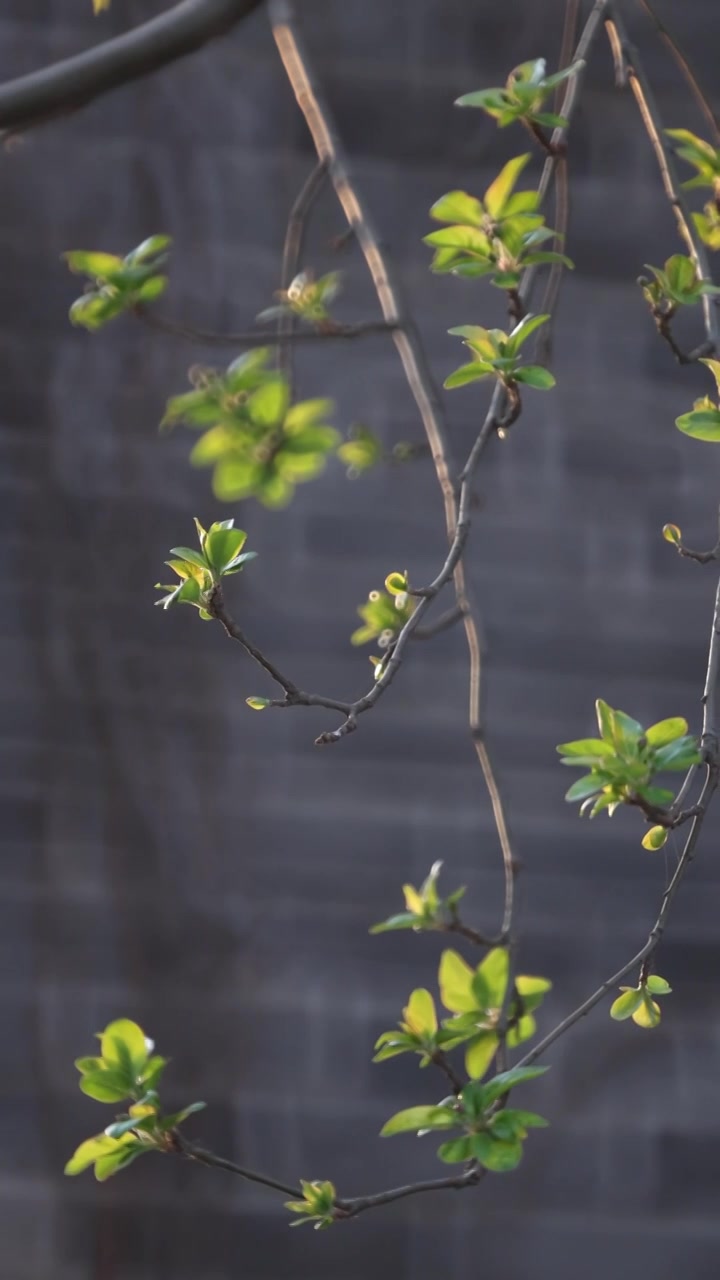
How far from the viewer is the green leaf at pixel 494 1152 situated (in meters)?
0.69

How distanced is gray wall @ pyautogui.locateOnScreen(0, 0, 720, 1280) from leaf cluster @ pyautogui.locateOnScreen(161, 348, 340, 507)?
2.26 ft

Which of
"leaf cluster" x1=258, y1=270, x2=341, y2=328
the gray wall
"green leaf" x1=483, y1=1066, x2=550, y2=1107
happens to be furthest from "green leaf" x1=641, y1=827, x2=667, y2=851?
the gray wall

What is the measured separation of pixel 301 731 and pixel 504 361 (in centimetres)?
98

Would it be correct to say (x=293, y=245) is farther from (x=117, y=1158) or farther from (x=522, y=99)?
(x=117, y=1158)

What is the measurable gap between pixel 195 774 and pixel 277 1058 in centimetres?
35

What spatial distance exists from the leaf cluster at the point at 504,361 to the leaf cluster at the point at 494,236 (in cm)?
3

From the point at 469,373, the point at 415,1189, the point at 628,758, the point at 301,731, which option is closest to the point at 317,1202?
the point at 415,1189

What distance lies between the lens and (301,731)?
1.68 meters

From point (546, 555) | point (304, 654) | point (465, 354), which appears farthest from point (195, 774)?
point (465, 354)

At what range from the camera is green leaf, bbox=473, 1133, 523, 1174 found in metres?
0.69

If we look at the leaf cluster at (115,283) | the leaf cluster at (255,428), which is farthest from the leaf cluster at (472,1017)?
the leaf cluster at (115,283)

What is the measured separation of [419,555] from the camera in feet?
5.57

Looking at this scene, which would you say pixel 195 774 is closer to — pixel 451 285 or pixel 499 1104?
pixel 451 285

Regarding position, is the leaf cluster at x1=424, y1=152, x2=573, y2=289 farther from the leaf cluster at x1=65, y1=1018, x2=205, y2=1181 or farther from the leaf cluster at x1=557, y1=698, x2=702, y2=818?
the leaf cluster at x1=65, y1=1018, x2=205, y2=1181
